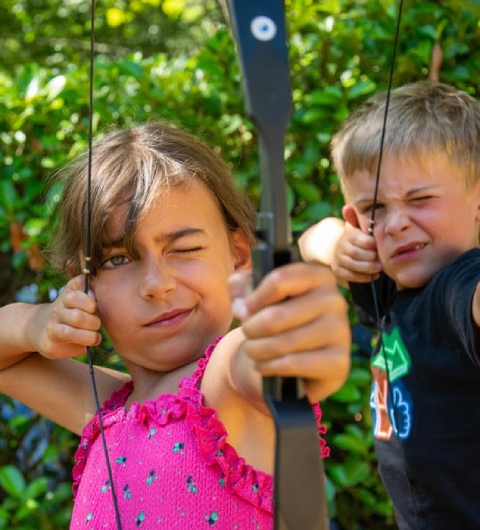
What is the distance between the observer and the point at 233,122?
8.09 ft

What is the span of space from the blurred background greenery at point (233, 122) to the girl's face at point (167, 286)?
2.93ft

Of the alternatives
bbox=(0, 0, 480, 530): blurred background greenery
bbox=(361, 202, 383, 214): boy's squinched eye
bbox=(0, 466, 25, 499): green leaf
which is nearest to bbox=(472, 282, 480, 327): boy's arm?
bbox=(361, 202, 383, 214): boy's squinched eye

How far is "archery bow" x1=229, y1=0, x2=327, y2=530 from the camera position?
0.72 meters

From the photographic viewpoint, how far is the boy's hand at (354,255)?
1.80 meters

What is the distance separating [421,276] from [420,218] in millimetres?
120

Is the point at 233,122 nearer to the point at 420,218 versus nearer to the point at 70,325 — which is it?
the point at 420,218

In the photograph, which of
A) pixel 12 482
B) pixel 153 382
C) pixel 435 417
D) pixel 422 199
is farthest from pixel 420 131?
pixel 12 482

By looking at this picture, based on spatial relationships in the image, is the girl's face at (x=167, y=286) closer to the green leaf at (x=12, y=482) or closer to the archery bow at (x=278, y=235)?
the archery bow at (x=278, y=235)

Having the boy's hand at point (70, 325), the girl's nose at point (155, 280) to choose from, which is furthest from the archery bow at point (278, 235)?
the boy's hand at point (70, 325)

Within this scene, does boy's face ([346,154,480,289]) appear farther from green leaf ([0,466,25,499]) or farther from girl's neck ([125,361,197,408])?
green leaf ([0,466,25,499])

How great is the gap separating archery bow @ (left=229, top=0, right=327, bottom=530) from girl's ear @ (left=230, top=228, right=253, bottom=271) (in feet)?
2.33

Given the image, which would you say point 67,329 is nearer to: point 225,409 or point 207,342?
point 207,342

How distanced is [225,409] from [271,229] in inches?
18.5

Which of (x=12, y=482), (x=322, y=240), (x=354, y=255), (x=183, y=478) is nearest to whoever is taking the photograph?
(x=183, y=478)
